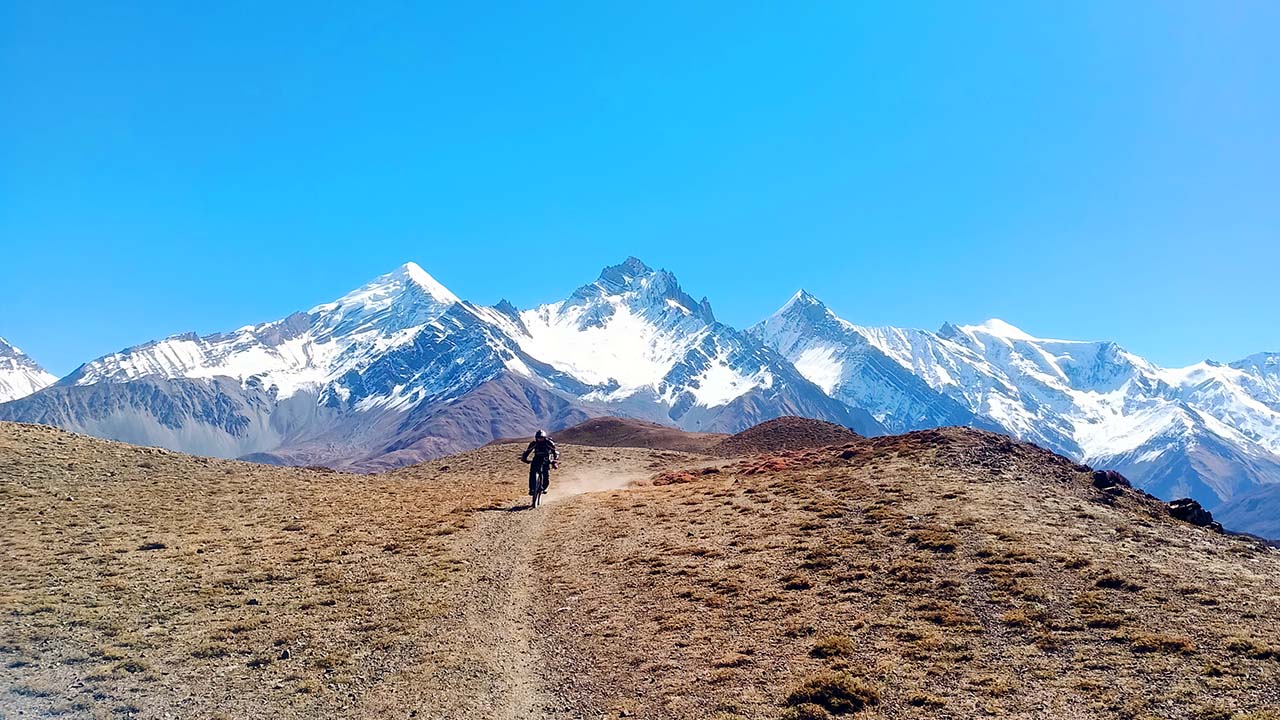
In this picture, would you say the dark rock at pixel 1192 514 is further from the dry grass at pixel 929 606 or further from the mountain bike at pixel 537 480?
the mountain bike at pixel 537 480

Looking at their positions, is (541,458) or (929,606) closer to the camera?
(929,606)

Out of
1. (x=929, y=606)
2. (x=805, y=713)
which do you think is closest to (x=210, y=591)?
(x=805, y=713)

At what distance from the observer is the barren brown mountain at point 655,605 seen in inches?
511

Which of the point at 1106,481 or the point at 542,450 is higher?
the point at 542,450

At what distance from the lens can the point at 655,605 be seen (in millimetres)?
18219

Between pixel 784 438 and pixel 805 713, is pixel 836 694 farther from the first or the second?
pixel 784 438

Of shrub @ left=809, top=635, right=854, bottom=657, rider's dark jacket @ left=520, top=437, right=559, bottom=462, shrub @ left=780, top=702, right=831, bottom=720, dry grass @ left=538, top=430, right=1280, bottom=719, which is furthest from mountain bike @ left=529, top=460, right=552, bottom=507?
shrub @ left=780, top=702, right=831, bottom=720

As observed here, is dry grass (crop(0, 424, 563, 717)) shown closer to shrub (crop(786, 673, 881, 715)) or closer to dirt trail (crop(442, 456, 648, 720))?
dirt trail (crop(442, 456, 648, 720))

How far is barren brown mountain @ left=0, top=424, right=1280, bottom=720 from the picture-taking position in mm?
12977

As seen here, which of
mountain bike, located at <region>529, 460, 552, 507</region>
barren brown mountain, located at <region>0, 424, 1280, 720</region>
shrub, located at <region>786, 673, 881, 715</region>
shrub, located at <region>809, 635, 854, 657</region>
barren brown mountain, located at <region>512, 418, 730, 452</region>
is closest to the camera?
shrub, located at <region>786, 673, 881, 715</region>

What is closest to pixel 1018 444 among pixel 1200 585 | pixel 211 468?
pixel 1200 585

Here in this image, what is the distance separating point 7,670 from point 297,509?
16622mm

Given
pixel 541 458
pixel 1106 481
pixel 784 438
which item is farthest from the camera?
pixel 784 438

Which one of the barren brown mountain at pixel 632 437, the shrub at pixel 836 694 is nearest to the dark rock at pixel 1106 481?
the shrub at pixel 836 694
